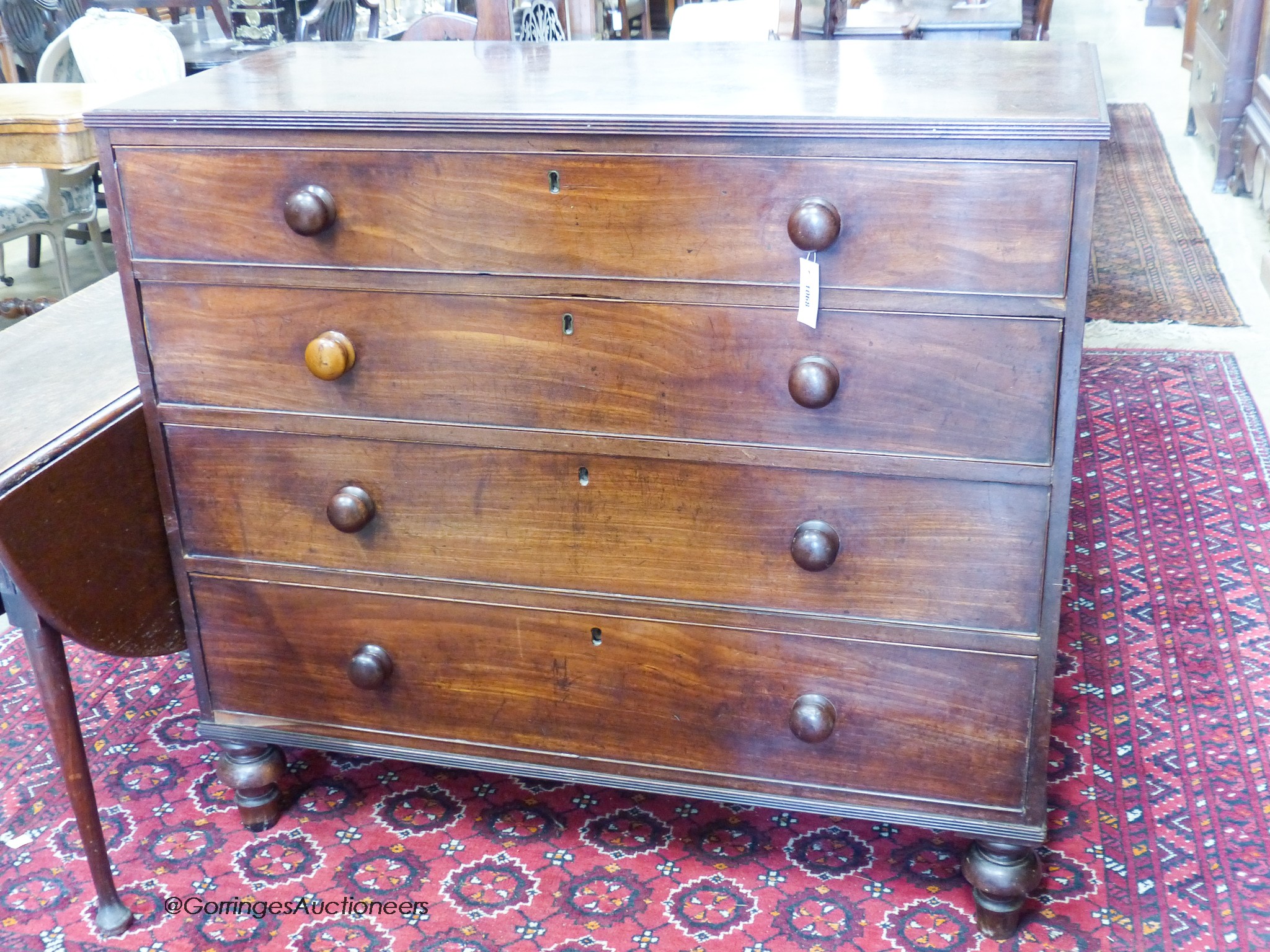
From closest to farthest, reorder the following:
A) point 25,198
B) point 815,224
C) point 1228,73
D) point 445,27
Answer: point 815,224 → point 445,27 → point 25,198 → point 1228,73

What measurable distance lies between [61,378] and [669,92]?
3.01ft

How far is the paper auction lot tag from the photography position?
1375 millimetres

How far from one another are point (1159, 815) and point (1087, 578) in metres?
0.68

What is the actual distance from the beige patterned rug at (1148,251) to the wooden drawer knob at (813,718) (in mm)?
2360

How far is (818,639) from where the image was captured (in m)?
1.57

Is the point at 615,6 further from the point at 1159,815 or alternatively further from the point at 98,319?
the point at 1159,815

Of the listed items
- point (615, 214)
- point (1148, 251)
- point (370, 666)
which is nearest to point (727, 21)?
point (1148, 251)

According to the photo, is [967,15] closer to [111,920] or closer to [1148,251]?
[1148,251]

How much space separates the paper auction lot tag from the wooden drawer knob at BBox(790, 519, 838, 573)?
25cm

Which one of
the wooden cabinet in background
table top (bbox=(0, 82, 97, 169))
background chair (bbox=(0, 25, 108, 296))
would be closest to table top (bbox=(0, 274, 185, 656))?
table top (bbox=(0, 82, 97, 169))

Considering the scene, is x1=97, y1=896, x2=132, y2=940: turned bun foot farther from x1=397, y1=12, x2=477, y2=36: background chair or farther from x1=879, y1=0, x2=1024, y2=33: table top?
x1=879, y1=0, x2=1024, y2=33: table top

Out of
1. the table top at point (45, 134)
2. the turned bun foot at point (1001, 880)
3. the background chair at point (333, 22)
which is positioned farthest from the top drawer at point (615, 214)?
the background chair at point (333, 22)

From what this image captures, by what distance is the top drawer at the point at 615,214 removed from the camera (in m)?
1.32

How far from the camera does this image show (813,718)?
5.15 feet
